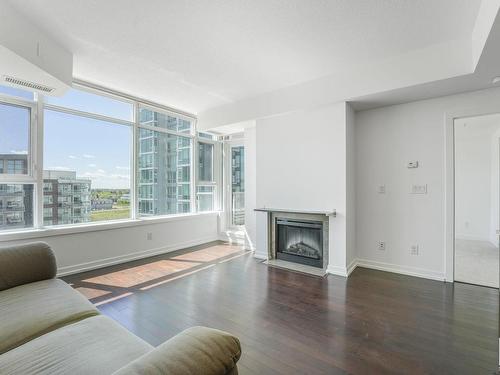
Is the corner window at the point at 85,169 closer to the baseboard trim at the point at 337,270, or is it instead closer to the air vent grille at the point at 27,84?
the air vent grille at the point at 27,84

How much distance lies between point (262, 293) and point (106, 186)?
306cm

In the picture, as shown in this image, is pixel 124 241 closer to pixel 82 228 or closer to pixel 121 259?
pixel 121 259

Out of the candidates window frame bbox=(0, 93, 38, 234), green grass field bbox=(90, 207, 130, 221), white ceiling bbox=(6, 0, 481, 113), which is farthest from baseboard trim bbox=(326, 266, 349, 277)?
window frame bbox=(0, 93, 38, 234)

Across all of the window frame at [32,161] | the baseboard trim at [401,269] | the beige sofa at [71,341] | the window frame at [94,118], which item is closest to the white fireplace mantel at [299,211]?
the baseboard trim at [401,269]

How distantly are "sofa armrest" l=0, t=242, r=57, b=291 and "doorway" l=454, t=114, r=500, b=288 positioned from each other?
5.80 metres

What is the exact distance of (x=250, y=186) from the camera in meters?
5.23

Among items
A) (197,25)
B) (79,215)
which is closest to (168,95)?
(197,25)

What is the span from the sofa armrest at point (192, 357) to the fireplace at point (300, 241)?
10.1 feet

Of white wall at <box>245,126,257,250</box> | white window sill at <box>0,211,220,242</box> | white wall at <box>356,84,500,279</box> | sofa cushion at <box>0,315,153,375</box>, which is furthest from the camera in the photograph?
white wall at <box>245,126,257,250</box>

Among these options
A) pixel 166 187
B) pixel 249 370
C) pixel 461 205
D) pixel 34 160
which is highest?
pixel 34 160

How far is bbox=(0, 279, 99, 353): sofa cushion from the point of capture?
1.36 meters

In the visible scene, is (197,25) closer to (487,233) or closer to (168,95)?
(168,95)

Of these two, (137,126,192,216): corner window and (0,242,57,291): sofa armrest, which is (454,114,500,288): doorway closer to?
(137,126,192,216): corner window

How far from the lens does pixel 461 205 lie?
19.3 ft
